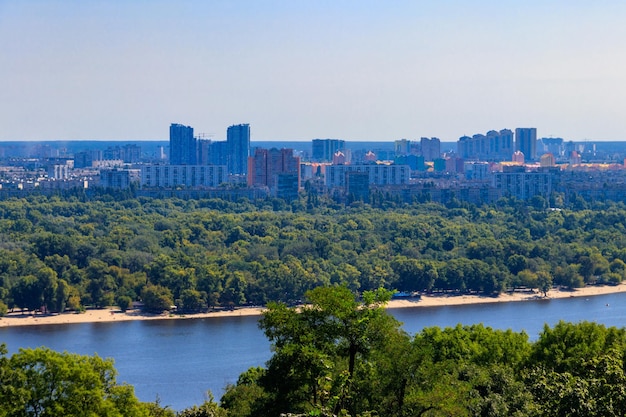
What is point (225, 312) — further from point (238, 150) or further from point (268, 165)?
point (238, 150)

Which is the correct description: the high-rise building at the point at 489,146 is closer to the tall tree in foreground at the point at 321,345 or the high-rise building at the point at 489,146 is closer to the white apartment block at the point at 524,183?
the white apartment block at the point at 524,183

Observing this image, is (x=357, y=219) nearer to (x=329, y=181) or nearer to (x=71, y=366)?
(x=329, y=181)

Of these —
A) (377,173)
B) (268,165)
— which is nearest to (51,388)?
(268,165)

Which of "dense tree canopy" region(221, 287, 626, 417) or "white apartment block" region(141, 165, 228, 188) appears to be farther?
"white apartment block" region(141, 165, 228, 188)

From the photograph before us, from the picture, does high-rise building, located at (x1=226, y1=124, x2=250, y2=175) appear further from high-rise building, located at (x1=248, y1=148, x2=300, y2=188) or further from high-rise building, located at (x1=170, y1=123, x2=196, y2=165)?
high-rise building, located at (x1=248, y1=148, x2=300, y2=188)

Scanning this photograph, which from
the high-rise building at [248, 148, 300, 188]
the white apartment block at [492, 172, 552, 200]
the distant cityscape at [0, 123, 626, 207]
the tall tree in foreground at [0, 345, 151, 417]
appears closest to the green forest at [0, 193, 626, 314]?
the distant cityscape at [0, 123, 626, 207]

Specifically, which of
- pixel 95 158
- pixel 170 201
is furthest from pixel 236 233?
pixel 95 158
